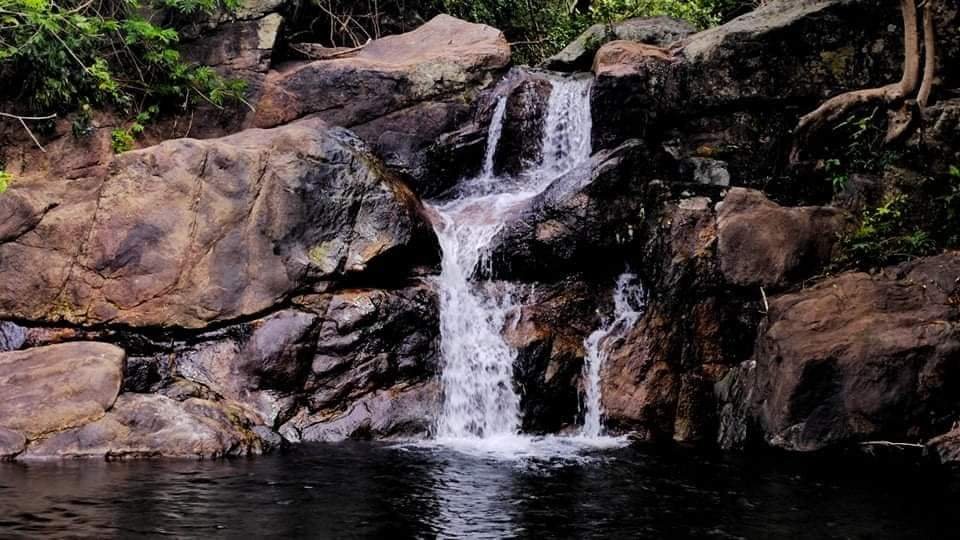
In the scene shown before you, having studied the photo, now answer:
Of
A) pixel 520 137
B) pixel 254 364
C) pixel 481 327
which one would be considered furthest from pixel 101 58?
pixel 481 327

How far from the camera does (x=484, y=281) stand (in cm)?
1334

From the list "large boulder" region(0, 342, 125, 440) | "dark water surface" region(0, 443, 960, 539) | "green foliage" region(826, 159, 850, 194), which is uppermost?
"green foliage" region(826, 159, 850, 194)

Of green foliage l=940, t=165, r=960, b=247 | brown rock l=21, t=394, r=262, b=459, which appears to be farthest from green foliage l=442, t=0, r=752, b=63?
brown rock l=21, t=394, r=262, b=459

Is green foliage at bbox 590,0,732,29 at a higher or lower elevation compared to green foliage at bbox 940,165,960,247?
higher

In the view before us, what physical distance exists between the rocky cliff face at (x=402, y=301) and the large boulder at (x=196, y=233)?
0.03m

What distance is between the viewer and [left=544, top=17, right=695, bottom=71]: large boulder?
17797 millimetres

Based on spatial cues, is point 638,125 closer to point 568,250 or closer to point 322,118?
point 568,250

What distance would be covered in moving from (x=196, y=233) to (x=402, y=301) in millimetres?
3109

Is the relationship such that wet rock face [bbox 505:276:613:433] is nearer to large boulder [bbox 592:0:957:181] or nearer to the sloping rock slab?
large boulder [bbox 592:0:957:181]

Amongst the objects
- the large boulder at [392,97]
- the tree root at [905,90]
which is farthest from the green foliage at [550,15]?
the tree root at [905,90]

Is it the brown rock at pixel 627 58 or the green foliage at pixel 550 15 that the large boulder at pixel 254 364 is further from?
the green foliage at pixel 550 15

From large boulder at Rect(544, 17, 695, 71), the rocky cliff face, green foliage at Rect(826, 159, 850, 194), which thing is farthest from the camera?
large boulder at Rect(544, 17, 695, 71)

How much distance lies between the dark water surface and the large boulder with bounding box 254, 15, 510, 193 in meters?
7.66

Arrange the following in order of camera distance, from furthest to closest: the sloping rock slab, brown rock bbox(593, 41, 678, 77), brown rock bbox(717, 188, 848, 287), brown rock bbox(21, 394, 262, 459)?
the sloping rock slab, brown rock bbox(593, 41, 678, 77), brown rock bbox(717, 188, 848, 287), brown rock bbox(21, 394, 262, 459)
